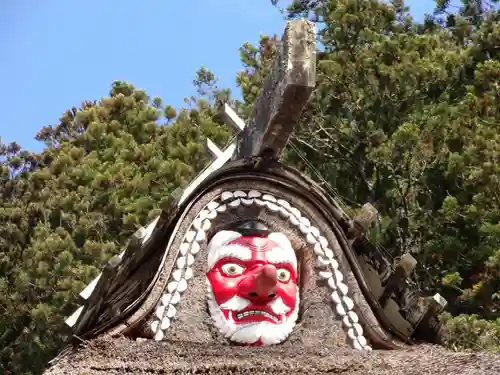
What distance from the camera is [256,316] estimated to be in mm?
6031

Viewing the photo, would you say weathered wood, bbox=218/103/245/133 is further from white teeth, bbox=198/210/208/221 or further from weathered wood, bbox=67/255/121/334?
weathered wood, bbox=67/255/121/334

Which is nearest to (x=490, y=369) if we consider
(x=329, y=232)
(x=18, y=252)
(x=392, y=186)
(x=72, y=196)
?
(x=329, y=232)

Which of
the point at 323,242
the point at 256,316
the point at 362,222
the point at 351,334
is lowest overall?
the point at 351,334

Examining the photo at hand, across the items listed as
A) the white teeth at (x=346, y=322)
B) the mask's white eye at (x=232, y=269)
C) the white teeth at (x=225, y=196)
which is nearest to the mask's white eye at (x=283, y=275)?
the mask's white eye at (x=232, y=269)

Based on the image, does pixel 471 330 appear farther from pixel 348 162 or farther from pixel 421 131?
pixel 348 162

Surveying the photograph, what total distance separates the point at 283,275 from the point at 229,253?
40cm

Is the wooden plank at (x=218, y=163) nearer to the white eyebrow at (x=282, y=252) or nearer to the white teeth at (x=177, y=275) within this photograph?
the white eyebrow at (x=282, y=252)

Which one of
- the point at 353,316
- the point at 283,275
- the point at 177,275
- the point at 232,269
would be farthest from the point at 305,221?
the point at 177,275

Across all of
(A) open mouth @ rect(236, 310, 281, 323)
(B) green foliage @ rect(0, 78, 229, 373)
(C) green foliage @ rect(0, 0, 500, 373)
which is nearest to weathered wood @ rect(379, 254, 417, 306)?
(A) open mouth @ rect(236, 310, 281, 323)

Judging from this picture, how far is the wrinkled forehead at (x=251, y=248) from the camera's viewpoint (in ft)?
20.2

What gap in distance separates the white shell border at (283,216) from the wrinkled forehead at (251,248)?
4.7 inches

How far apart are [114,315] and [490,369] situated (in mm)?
2321

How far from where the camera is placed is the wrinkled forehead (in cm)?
616

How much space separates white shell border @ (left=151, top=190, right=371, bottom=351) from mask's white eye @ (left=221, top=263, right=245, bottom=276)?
0.22 metres
